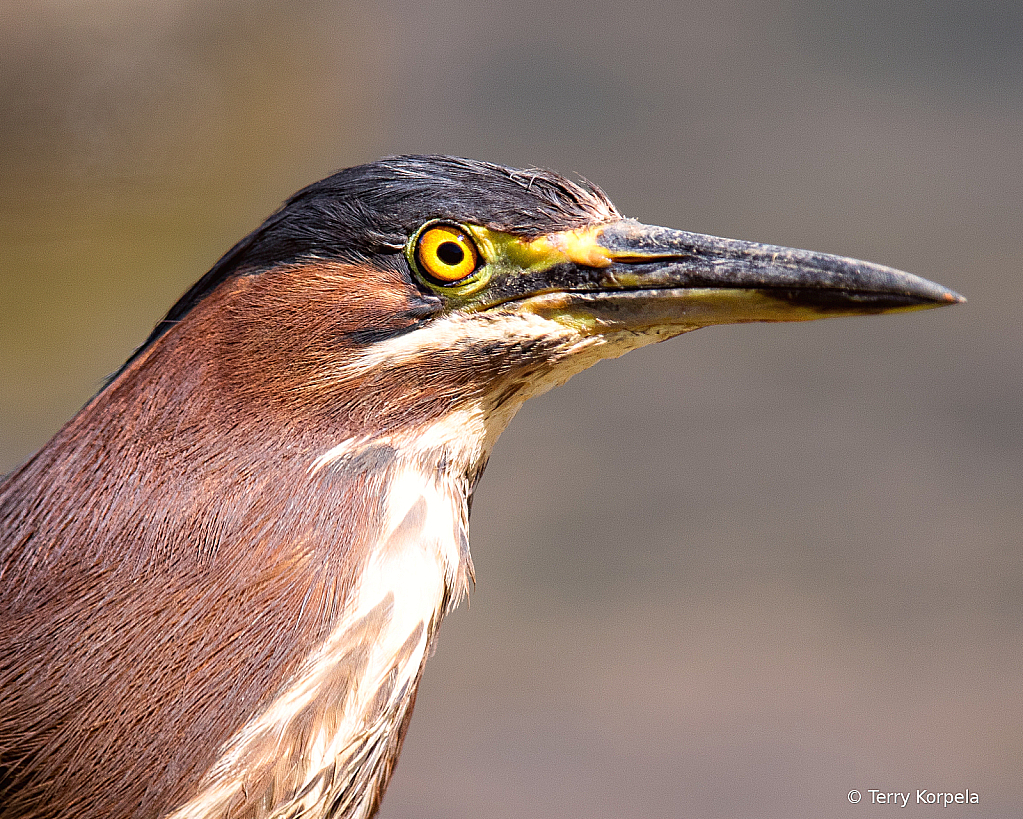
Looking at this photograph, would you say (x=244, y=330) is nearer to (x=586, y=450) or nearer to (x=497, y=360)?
(x=497, y=360)

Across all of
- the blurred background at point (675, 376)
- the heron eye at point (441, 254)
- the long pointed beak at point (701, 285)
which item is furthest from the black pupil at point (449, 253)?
the blurred background at point (675, 376)

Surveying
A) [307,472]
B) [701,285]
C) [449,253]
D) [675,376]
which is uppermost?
[449,253]

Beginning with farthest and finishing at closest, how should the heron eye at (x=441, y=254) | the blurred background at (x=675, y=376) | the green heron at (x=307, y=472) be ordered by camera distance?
the blurred background at (x=675, y=376) < the heron eye at (x=441, y=254) < the green heron at (x=307, y=472)

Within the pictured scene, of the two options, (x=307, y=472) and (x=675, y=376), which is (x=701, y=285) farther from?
(x=675, y=376)

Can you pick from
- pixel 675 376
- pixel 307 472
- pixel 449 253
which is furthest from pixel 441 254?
pixel 675 376

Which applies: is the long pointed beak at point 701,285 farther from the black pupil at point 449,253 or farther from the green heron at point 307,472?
the black pupil at point 449,253

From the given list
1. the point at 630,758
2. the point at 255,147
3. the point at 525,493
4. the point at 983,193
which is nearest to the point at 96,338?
the point at 255,147

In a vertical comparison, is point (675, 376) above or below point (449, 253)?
below

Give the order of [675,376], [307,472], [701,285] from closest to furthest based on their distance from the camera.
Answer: [307,472]
[701,285]
[675,376]
